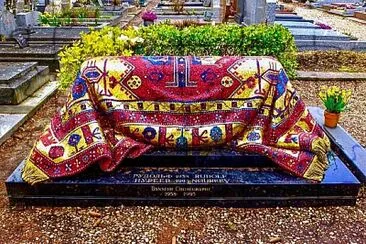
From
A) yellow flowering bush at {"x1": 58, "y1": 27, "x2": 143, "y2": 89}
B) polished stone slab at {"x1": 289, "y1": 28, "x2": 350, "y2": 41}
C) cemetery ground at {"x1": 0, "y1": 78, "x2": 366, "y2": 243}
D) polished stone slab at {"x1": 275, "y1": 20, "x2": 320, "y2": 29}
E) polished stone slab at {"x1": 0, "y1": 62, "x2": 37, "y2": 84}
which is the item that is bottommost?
cemetery ground at {"x1": 0, "y1": 78, "x2": 366, "y2": 243}

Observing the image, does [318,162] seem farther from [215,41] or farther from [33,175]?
[215,41]

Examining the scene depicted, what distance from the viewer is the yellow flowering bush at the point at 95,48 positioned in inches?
216

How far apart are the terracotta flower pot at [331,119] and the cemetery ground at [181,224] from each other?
1331 millimetres

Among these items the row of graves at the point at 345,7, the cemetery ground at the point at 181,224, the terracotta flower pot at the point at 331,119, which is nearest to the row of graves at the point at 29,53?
the cemetery ground at the point at 181,224

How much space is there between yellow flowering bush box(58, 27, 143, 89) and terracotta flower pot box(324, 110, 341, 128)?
9.38 feet

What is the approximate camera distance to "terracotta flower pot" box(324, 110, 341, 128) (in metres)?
5.10

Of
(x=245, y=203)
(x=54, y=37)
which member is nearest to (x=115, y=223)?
(x=245, y=203)

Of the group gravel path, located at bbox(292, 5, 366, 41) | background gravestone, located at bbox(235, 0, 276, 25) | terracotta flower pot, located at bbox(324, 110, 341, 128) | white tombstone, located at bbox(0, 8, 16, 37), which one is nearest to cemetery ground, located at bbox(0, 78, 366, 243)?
terracotta flower pot, located at bbox(324, 110, 341, 128)

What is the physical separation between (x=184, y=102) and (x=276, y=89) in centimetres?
98

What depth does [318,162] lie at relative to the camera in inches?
159

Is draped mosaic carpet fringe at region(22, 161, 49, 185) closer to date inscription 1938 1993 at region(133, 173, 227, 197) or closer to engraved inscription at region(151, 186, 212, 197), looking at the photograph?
date inscription 1938 1993 at region(133, 173, 227, 197)

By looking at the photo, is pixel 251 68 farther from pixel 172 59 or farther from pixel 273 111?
pixel 172 59

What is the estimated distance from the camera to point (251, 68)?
4125mm

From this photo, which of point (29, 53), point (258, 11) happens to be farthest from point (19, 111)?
point (258, 11)
